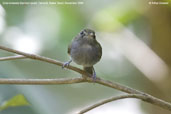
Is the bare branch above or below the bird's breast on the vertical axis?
above

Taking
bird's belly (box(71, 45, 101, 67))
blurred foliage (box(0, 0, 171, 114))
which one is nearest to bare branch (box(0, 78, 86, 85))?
blurred foliage (box(0, 0, 171, 114))

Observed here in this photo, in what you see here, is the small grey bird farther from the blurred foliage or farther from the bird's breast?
the blurred foliage

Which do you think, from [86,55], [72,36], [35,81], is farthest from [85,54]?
[35,81]

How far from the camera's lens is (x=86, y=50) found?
2619 millimetres

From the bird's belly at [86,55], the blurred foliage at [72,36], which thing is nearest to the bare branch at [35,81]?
the blurred foliage at [72,36]

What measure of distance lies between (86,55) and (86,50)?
0.09 metres

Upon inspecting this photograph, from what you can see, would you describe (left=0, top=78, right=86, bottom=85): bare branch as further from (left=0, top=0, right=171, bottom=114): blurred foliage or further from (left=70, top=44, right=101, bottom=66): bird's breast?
(left=70, top=44, right=101, bottom=66): bird's breast

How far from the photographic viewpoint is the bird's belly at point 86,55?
253 centimetres

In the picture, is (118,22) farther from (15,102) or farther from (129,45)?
(15,102)

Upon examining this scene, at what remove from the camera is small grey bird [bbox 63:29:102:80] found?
8.30 ft

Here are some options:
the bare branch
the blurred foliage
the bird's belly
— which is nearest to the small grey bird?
the bird's belly

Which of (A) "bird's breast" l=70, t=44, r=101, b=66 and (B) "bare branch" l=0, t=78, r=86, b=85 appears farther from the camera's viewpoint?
(A) "bird's breast" l=70, t=44, r=101, b=66

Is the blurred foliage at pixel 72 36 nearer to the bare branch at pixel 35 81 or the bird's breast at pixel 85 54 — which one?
the bird's breast at pixel 85 54

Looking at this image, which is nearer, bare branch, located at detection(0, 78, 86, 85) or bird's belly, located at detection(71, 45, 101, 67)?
bare branch, located at detection(0, 78, 86, 85)
